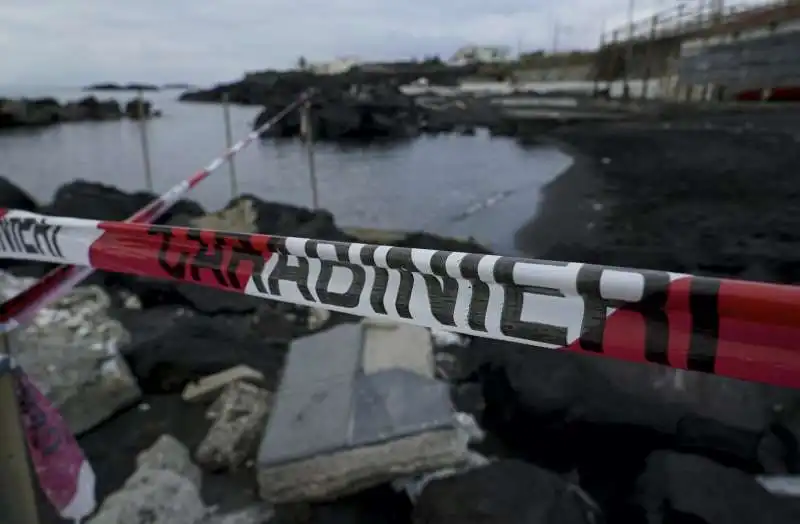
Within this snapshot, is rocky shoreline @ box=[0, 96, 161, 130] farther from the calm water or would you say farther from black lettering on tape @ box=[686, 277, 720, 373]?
black lettering on tape @ box=[686, 277, 720, 373]

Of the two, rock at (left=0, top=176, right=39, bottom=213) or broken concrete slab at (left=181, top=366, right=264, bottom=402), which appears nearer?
broken concrete slab at (left=181, top=366, right=264, bottom=402)

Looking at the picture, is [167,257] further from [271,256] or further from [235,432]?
[235,432]

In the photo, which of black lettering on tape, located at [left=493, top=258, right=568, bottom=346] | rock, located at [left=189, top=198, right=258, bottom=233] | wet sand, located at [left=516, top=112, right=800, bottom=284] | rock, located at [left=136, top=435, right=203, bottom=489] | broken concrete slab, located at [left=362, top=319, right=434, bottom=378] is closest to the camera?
black lettering on tape, located at [left=493, top=258, right=568, bottom=346]

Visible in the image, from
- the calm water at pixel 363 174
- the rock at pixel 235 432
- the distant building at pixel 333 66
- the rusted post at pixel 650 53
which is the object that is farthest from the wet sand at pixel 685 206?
the distant building at pixel 333 66

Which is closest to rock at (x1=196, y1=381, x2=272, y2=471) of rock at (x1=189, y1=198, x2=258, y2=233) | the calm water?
rock at (x1=189, y1=198, x2=258, y2=233)

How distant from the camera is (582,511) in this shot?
8.49 ft

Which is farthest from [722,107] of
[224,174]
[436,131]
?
[224,174]

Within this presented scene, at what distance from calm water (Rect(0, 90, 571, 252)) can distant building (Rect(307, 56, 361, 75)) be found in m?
80.2

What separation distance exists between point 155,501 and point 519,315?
2046mm

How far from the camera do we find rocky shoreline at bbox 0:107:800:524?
261 centimetres

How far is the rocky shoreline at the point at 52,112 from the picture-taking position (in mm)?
47344

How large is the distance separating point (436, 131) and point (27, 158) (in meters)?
21.7

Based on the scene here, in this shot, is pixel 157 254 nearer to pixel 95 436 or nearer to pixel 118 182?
pixel 95 436

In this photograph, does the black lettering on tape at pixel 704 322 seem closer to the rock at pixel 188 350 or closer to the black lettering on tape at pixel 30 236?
the black lettering on tape at pixel 30 236
